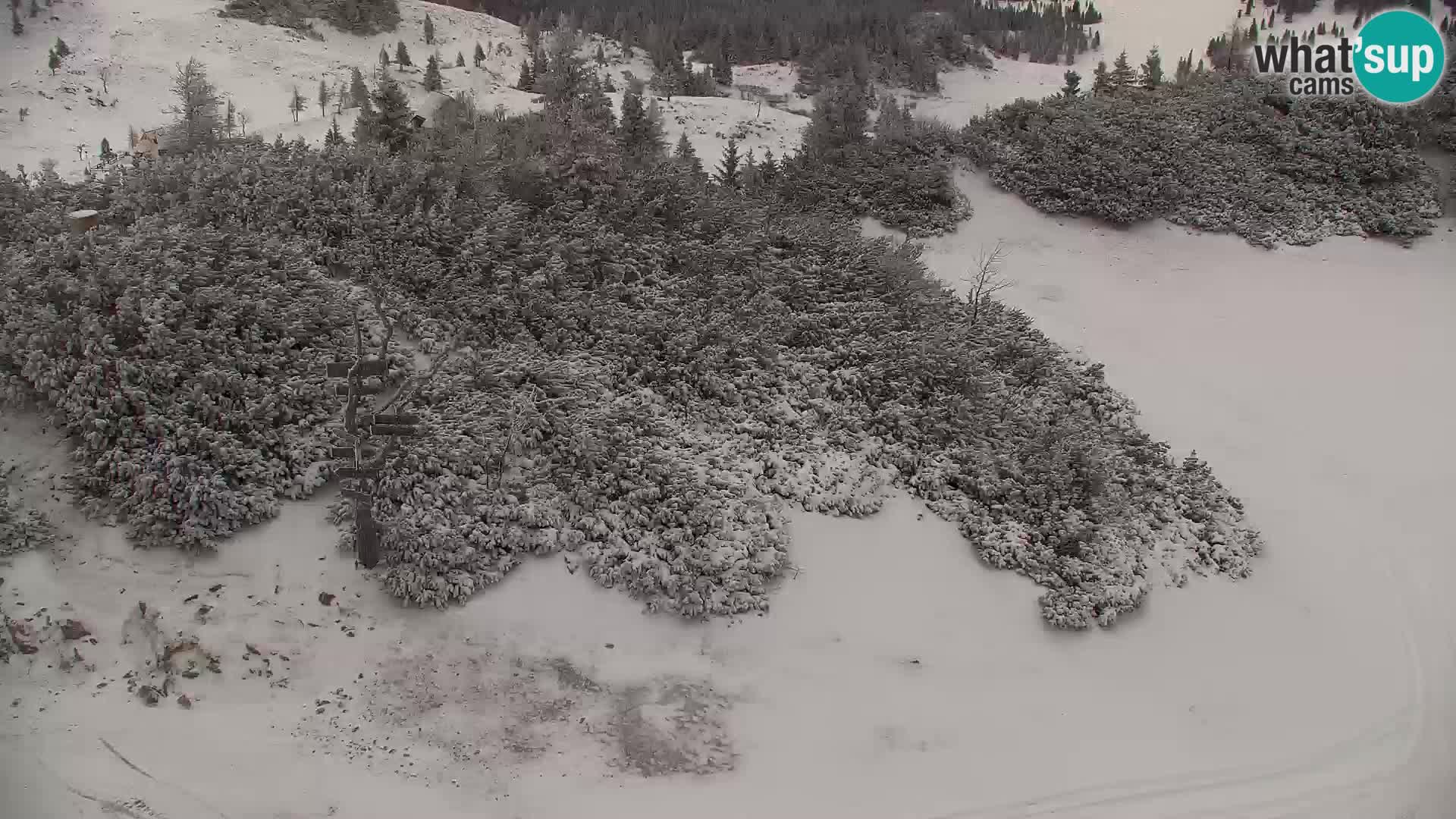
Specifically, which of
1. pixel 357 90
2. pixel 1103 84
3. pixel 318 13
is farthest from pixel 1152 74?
pixel 318 13

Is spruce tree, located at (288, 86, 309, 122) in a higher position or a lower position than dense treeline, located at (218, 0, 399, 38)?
lower

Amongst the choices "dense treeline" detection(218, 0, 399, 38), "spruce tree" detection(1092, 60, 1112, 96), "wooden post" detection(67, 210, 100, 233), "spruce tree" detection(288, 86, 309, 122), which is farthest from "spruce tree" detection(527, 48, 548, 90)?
"spruce tree" detection(1092, 60, 1112, 96)

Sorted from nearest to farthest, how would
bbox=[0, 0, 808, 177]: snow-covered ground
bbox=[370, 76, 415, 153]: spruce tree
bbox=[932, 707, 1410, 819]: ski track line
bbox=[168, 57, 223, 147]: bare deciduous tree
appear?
bbox=[932, 707, 1410, 819]: ski track line, bbox=[168, 57, 223, 147]: bare deciduous tree, bbox=[370, 76, 415, 153]: spruce tree, bbox=[0, 0, 808, 177]: snow-covered ground

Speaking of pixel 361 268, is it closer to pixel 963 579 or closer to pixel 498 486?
pixel 498 486

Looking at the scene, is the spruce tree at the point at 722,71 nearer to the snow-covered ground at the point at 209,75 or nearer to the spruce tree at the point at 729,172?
the snow-covered ground at the point at 209,75

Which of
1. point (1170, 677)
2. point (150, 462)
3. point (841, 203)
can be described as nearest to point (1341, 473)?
point (1170, 677)

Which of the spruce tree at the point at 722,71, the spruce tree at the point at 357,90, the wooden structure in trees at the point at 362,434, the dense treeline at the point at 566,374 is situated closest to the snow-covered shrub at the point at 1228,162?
the dense treeline at the point at 566,374

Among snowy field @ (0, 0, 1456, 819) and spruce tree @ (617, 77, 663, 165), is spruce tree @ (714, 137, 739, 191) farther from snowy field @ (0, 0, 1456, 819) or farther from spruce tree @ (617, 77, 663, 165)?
snowy field @ (0, 0, 1456, 819)
